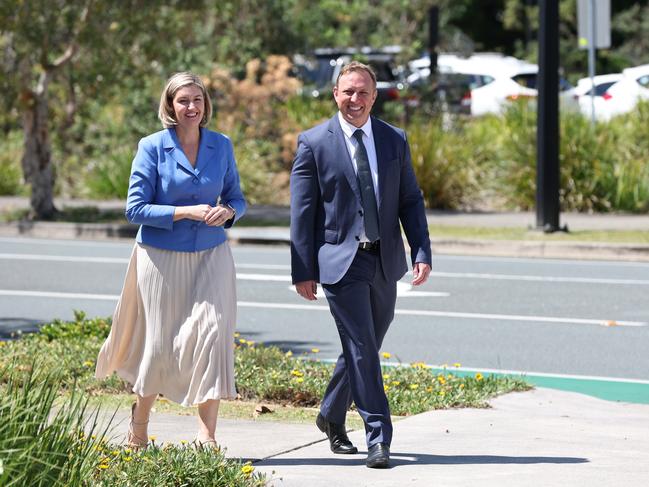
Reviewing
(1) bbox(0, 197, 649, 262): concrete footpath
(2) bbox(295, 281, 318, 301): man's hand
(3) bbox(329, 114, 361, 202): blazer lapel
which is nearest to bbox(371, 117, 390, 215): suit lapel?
(3) bbox(329, 114, 361, 202): blazer lapel

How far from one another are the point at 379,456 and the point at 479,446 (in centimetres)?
74

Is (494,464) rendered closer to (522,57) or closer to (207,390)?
(207,390)

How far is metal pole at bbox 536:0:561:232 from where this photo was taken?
703 inches

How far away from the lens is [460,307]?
12719 millimetres

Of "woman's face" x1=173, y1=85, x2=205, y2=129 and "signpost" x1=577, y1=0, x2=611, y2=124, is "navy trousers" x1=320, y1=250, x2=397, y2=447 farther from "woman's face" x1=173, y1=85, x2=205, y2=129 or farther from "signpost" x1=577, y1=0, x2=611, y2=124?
"signpost" x1=577, y1=0, x2=611, y2=124

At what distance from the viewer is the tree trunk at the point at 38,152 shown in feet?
65.6

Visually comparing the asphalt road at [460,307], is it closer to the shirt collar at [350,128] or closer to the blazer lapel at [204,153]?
the shirt collar at [350,128]

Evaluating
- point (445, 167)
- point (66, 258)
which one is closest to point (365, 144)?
point (66, 258)

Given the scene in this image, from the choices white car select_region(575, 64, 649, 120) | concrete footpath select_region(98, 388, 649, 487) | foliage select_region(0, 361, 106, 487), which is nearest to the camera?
foliage select_region(0, 361, 106, 487)

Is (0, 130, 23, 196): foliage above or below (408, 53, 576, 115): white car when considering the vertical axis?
below

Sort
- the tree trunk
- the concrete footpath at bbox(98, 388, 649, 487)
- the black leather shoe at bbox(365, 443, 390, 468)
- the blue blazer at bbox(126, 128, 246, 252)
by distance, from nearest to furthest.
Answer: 1. the concrete footpath at bbox(98, 388, 649, 487)
2. the black leather shoe at bbox(365, 443, 390, 468)
3. the blue blazer at bbox(126, 128, 246, 252)
4. the tree trunk

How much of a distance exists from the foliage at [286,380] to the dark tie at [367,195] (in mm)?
1826

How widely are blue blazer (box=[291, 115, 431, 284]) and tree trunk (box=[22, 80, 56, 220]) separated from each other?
14.1 metres

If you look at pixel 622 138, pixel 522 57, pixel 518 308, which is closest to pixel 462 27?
pixel 522 57
